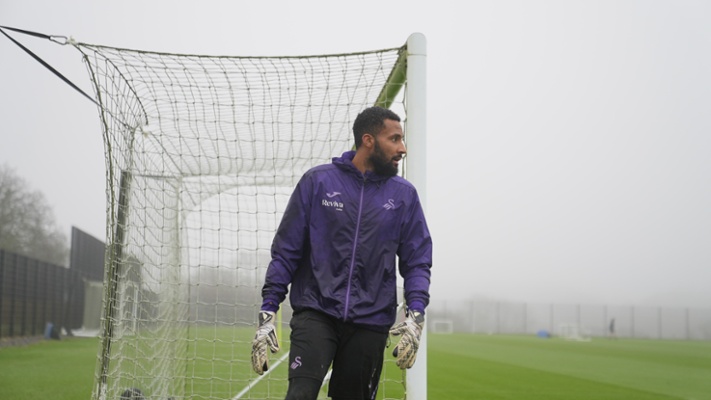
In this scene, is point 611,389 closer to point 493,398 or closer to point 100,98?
point 493,398

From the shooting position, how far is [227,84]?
6.56 metres

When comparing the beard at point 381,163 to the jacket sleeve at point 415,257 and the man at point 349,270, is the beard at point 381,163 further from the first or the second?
the jacket sleeve at point 415,257

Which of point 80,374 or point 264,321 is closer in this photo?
point 264,321

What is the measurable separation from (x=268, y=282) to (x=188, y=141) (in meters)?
4.05

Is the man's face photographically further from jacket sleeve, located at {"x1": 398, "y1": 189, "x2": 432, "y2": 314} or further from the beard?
jacket sleeve, located at {"x1": 398, "y1": 189, "x2": 432, "y2": 314}

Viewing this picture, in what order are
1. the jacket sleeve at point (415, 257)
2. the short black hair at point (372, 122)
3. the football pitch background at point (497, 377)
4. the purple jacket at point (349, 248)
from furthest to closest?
the football pitch background at point (497, 377), the short black hair at point (372, 122), the jacket sleeve at point (415, 257), the purple jacket at point (349, 248)

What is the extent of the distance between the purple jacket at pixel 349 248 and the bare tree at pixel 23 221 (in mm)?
31377

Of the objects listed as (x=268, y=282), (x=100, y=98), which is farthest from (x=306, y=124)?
(x=268, y=282)

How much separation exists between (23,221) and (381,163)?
33434 mm

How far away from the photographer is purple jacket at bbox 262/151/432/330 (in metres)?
3.71

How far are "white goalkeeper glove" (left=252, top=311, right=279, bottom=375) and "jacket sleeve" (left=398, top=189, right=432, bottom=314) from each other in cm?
70

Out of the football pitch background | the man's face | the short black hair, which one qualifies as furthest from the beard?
the football pitch background

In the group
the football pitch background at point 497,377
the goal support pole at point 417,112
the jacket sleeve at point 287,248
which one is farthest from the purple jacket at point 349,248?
the football pitch background at point 497,377

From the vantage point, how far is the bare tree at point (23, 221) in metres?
32.8
